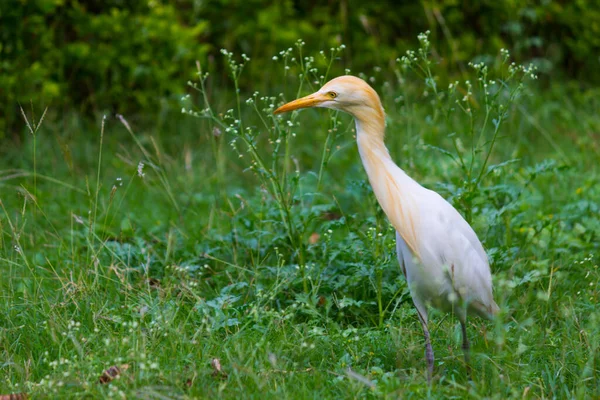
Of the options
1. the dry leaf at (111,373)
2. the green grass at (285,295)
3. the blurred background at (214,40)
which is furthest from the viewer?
the blurred background at (214,40)


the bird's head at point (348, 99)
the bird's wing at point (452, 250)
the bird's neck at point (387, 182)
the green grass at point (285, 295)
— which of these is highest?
the bird's head at point (348, 99)

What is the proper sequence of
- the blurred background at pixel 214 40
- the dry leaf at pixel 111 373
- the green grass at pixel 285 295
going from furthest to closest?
1. the blurred background at pixel 214 40
2. the green grass at pixel 285 295
3. the dry leaf at pixel 111 373

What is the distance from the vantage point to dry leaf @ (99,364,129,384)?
2.90m

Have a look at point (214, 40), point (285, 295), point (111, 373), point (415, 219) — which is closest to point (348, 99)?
point (415, 219)

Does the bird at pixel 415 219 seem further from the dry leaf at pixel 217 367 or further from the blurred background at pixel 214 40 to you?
the blurred background at pixel 214 40

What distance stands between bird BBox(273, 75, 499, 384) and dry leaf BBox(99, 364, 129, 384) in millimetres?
1110

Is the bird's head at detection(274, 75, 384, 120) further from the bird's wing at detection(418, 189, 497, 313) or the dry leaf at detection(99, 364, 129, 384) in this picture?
the dry leaf at detection(99, 364, 129, 384)

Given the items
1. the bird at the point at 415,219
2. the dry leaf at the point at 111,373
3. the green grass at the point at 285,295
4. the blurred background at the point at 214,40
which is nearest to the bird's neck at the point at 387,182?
the bird at the point at 415,219

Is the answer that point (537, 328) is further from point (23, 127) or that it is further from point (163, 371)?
point (23, 127)

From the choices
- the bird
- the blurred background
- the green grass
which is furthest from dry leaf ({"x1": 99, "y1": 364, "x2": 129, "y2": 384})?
the blurred background

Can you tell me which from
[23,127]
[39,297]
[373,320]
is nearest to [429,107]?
[23,127]

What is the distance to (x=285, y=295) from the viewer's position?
12.7 feet

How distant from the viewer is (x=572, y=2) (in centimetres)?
751

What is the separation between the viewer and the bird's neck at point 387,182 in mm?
3115
